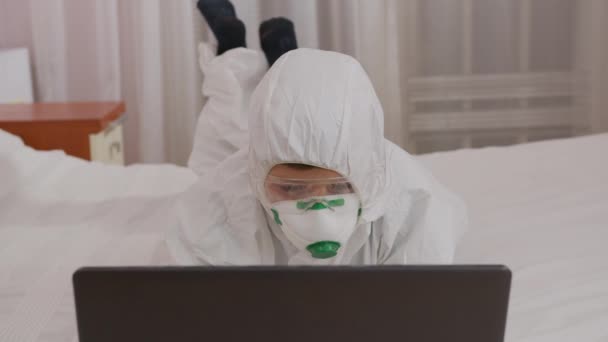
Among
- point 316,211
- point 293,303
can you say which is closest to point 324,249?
point 316,211

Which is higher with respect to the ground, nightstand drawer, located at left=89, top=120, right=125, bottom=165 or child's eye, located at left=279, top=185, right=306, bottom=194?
child's eye, located at left=279, top=185, right=306, bottom=194

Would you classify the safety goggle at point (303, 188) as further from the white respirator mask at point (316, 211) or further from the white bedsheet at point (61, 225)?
the white bedsheet at point (61, 225)

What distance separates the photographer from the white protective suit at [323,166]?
1.11m

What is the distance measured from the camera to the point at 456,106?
3.08 meters

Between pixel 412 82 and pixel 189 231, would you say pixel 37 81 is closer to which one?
pixel 412 82

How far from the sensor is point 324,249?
3.80 feet

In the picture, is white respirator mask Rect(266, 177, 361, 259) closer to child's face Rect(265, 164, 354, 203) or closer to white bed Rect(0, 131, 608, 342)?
child's face Rect(265, 164, 354, 203)

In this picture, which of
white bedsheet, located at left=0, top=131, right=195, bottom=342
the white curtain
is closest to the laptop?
white bedsheet, located at left=0, top=131, right=195, bottom=342

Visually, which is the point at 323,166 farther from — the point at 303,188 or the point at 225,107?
the point at 225,107

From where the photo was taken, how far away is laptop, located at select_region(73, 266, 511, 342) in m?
0.72

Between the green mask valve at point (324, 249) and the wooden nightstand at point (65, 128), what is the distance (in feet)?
4.20


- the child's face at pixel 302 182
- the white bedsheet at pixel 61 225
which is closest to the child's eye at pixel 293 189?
the child's face at pixel 302 182

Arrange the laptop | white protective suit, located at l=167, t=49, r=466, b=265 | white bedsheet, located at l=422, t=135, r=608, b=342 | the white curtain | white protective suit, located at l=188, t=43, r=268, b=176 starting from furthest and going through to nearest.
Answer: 1. the white curtain
2. white protective suit, located at l=188, t=43, r=268, b=176
3. white bedsheet, located at l=422, t=135, r=608, b=342
4. white protective suit, located at l=167, t=49, r=466, b=265
5. the laptop

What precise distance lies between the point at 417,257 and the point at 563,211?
1.80ft
